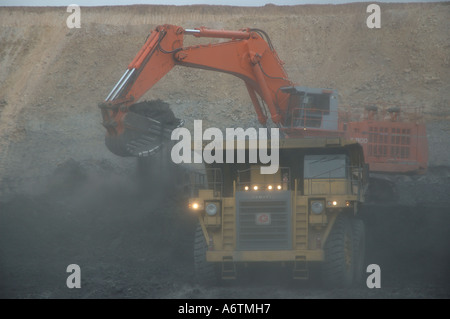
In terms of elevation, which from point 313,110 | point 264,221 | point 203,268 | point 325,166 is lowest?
point 203,268

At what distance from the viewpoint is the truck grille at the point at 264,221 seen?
1498cm

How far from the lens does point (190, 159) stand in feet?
84.2

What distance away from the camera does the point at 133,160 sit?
27.2 meters

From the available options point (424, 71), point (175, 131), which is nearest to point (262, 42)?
point (175, 131)

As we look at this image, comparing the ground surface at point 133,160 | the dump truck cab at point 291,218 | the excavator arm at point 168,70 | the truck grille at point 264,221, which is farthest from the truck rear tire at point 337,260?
the excavator arm at point 168,70

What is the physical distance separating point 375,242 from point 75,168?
1070 centimetres

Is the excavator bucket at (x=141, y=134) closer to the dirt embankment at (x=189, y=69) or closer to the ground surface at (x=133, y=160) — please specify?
the ground surface at (x=133, y=160)

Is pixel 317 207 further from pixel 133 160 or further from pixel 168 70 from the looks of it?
pixel 133 160

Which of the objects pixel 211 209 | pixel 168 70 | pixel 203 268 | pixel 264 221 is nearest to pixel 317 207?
pixel 264 221

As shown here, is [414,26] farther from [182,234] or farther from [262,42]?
[182,234]

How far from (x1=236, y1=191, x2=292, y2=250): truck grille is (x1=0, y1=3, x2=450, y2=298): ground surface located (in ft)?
2.80

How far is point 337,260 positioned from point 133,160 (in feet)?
45.3

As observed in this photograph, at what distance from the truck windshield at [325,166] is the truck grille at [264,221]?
929mm

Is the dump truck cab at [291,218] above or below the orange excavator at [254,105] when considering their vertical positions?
below
